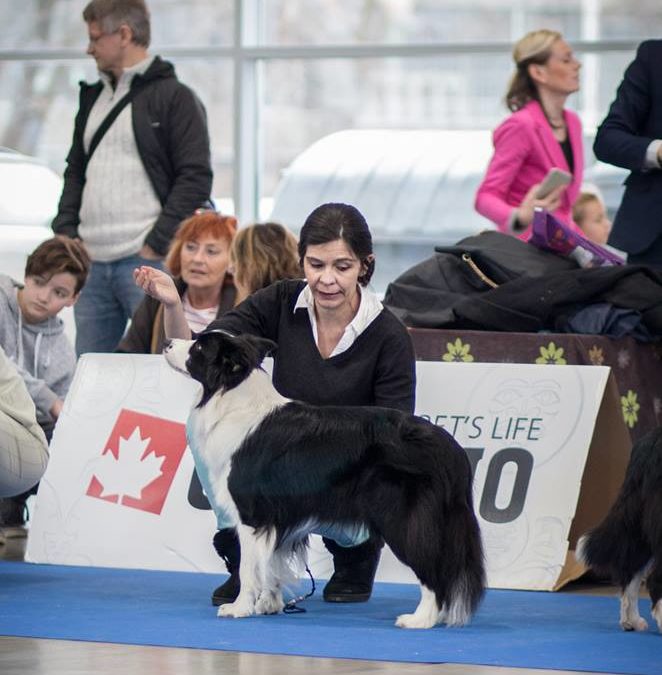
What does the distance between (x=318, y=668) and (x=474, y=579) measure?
731 millimetres

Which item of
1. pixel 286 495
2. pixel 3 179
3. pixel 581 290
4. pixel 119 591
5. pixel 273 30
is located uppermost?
pixel 273 30

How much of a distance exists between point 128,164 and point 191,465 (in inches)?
71.2

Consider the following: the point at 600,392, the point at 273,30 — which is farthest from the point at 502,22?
the point at 600,392

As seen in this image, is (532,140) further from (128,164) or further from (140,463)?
(140,463)

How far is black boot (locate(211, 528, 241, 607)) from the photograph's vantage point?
4.25 m

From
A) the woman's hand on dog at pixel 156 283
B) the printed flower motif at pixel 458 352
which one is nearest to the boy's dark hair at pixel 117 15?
the printed flower motif at pixel 458 352

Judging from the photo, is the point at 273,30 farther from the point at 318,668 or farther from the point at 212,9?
the point at 318,668

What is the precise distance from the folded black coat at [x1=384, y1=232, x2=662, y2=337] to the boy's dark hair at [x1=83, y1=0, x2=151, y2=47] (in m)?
1.62

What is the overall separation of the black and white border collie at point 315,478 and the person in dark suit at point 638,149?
1.84 metres

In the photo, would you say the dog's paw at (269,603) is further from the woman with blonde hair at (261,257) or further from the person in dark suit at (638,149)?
the person in dark suit at (638,149)

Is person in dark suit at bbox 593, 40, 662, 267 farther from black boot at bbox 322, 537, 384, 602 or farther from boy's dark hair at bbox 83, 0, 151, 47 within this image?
boy's dark hair at bbox 83, 0, 151, 47

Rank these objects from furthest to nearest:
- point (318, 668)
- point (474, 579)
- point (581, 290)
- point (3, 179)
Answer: point (3, 179)
point (581, 290)
point (474, 579)
point (318, 668)

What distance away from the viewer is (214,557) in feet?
16.4

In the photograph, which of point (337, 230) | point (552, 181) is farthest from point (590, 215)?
point (337, 230)
